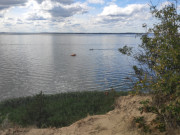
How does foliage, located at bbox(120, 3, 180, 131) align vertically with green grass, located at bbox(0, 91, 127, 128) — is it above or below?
above

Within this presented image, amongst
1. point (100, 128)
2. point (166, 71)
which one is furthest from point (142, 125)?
point (166, 71)

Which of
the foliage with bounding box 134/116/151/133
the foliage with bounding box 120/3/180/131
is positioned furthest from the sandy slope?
the foliage with bounding box 120/3/180/131

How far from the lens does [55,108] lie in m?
17.3

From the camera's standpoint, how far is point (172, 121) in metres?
7.06

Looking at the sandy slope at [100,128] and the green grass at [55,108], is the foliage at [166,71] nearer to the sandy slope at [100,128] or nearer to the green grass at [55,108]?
the sandy slope at [100,128]

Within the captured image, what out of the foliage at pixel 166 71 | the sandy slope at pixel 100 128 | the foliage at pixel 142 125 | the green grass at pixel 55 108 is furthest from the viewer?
the green grass at pixel 55 108

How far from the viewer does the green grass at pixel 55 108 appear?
43.5 feet

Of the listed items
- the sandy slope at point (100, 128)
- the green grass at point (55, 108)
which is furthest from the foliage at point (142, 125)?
the green grass at point (55, 108)

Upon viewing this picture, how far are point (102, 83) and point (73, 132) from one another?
63.6 ft

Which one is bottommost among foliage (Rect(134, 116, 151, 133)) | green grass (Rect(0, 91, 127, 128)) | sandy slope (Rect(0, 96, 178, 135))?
green grass (Rect(0, 91, 127, 128))

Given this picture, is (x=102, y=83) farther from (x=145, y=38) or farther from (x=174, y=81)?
(x=174, y=81)

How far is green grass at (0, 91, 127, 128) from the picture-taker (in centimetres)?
1327

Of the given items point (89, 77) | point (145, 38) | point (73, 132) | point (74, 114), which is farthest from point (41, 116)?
point (89, 77)

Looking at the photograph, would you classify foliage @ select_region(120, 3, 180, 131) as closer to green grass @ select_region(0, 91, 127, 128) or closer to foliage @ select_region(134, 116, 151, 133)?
foliage @ select_region(134, 116, 151, 133)
